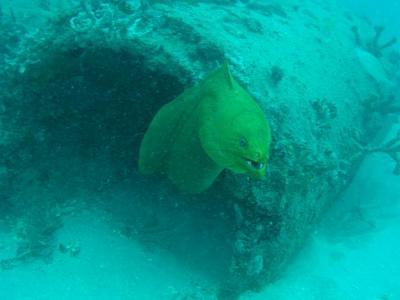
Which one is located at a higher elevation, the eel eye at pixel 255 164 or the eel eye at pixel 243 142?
the eel eye at pixel 243 142

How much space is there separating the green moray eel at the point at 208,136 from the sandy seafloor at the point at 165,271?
176 centimetres

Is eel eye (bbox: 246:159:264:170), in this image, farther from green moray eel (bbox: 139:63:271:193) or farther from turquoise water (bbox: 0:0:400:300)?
turquoise water (bbox: 0:0:400:300)

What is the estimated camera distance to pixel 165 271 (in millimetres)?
4527

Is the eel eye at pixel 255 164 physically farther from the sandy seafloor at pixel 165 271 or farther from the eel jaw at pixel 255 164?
the sandy seafloor at pixel 165 271

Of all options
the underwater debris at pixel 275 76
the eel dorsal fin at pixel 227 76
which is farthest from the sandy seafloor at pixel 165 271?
the eel dorsal fin at pixel 227 76

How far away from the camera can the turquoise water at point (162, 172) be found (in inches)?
141

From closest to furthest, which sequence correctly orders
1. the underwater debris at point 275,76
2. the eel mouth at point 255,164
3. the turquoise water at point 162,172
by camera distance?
the eel mouth at point 255,164, the turquoise water at point 162,172, the underwater debris at point 275,76

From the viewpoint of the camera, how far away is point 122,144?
420 cm

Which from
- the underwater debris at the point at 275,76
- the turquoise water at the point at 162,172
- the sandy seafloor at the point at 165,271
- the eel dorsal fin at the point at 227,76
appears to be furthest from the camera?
the sandy seafloor at the point at 165,271

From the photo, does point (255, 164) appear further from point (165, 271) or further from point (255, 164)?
point (165, 271)

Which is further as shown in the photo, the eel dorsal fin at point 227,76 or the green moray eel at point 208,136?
the eel dorsal fin at point 227,76


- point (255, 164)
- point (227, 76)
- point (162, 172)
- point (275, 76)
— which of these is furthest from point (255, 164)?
point (275, 76)

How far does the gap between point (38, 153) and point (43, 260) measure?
4.30ft

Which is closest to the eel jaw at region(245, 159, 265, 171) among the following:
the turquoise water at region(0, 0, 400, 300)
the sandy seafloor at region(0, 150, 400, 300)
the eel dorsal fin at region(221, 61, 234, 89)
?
the turquoise water at region(0, 0, 400, 300)
